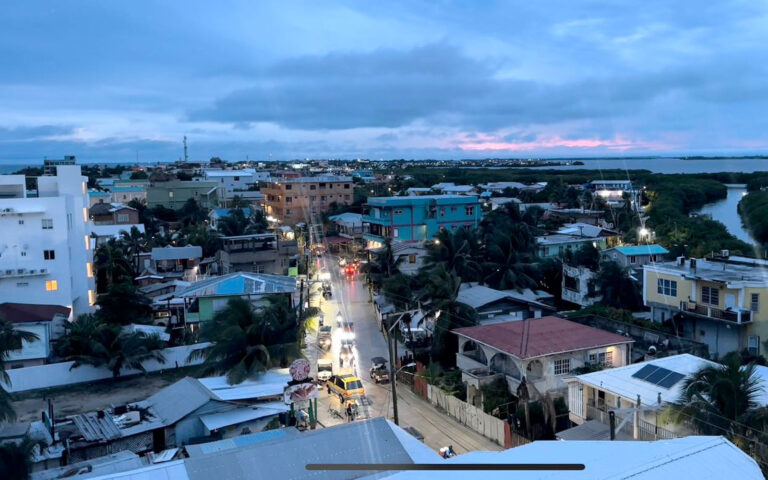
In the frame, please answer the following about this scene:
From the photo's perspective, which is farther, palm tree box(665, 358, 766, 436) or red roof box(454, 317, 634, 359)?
red roof box(454, 317, 634, 359)

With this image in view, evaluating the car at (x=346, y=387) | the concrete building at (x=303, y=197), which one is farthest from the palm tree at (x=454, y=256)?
the concrete building at (x=303, y=197)

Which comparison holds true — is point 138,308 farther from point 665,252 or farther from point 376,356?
point 665,252

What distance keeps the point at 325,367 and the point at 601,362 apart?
912 centimetres

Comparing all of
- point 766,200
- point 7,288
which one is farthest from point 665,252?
point 766,200

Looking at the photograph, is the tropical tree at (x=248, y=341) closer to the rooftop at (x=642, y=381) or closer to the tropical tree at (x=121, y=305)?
the rooftop at (x=642, y=381)

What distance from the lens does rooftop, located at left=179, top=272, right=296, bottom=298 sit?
24.8 m

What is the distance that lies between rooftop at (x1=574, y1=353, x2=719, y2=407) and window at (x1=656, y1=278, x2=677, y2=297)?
9021mm

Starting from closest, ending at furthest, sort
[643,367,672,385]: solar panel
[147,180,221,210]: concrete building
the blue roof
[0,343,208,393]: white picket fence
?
1. [643,367,672,385]: solar panel
2. [0,343,208,393]: white picket fence
3. the blue roof
4. [147,180,221,210]: concrete building

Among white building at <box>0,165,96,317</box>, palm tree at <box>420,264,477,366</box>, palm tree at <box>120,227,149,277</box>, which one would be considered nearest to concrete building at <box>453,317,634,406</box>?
palm tree at <box>420,264,477,366</box>

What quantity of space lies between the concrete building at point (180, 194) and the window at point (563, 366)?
5924 cm

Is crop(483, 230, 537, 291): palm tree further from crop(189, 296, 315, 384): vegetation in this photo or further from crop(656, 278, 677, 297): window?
crop(189, 296, 315, 384): vegetation

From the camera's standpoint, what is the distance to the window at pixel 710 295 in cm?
2177

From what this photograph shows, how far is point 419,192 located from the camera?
77.2 m

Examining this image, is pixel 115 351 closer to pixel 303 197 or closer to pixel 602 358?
pixel 602 358
